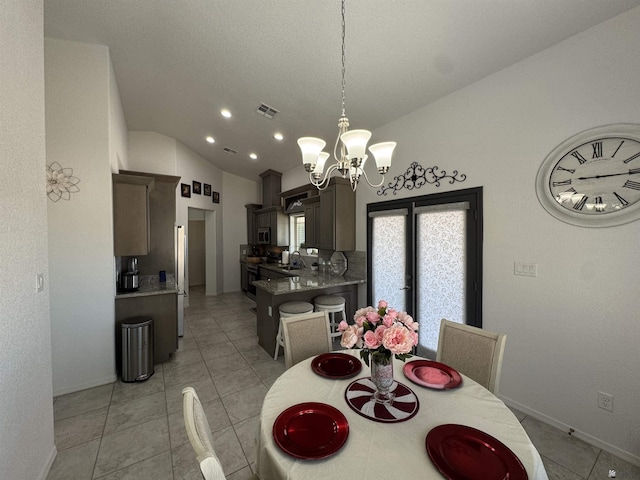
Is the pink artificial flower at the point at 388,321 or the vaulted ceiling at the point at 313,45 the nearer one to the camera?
the pink artificial flower at the point at 388,321

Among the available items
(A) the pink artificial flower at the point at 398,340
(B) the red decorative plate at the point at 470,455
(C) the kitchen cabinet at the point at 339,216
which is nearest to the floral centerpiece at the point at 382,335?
(A) the pink artificial flower at the point at 398,340

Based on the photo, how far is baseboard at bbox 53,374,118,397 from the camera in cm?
237

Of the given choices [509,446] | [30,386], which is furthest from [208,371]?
[509,446]

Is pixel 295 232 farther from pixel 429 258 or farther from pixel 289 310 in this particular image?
pixel 429 258

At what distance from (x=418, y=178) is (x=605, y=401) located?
7.88 ft

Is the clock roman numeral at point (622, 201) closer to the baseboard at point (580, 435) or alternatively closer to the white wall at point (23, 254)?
the baseboard at point (580, 435)

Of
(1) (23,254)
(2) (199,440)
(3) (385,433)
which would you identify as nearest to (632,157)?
(3) (385,433)

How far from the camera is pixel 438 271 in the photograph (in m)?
2.83

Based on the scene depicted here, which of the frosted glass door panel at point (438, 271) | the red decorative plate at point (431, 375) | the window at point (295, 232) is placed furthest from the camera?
the window at point (295, 232)

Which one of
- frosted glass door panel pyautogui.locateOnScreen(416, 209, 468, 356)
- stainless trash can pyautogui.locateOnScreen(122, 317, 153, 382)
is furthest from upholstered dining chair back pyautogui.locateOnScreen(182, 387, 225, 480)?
frosted glass door panel pyautogui.locateOnScreen(416, 209, 468, 356)

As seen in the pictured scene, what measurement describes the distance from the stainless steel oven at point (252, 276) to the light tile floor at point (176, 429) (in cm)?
275

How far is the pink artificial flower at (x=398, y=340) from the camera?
1087 millimetres

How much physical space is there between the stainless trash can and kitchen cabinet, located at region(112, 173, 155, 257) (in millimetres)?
795

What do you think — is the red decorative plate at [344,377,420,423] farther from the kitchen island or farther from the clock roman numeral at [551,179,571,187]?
the clock roman numeral at [551,179,571,187]
